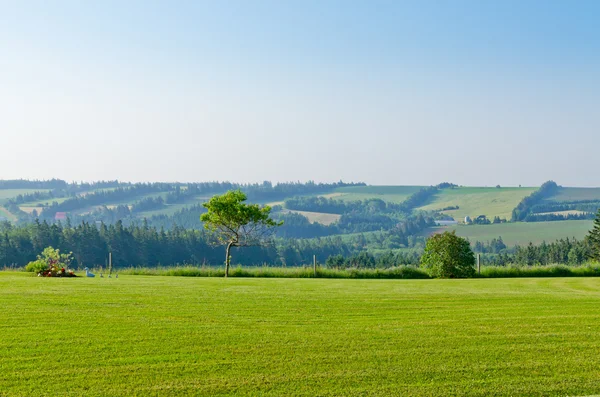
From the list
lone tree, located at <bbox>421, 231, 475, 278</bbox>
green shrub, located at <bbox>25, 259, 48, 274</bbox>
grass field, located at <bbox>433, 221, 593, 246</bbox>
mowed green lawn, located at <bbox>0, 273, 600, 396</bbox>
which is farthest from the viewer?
grass field, located at <bbox>433, 221, 593, 246</bbox>

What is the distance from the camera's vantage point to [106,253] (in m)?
116

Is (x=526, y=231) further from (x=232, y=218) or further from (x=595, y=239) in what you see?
(x=232, y=218)

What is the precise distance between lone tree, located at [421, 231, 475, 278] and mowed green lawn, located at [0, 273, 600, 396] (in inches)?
678

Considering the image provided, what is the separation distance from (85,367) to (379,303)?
9.45 meters

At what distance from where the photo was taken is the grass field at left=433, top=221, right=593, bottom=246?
146m

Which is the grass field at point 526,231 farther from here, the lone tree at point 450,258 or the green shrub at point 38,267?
the green shrub at point 38,267

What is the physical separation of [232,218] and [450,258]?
43.5 ft

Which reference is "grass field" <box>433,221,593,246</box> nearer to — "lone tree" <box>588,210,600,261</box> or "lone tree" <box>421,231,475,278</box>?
"lone tree" <box>588,210,600,261</box>

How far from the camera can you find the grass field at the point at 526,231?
146m

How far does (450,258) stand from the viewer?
3591cm

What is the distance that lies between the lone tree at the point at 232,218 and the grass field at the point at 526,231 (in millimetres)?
114407

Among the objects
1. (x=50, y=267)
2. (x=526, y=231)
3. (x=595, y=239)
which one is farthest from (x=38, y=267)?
A: (x=526, y=231)

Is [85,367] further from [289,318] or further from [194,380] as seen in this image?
[289,318]

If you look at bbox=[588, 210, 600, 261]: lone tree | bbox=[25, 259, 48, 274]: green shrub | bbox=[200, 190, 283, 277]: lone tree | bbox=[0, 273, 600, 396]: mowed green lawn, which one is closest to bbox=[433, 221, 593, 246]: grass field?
bbox=[588, 210, 600, 261]: lone tree
